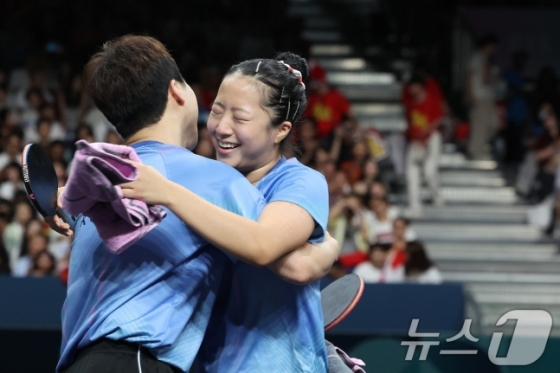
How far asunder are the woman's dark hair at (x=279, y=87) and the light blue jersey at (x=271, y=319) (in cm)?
18

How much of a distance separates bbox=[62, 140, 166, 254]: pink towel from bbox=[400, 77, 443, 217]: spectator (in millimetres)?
8190

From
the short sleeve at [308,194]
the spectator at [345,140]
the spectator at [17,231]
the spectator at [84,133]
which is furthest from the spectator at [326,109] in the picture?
the short sleeve at [308,194]

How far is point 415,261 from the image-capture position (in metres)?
8.12

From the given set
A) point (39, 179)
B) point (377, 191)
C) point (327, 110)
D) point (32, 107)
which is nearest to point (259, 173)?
point (39, 179)

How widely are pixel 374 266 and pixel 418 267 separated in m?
0.37

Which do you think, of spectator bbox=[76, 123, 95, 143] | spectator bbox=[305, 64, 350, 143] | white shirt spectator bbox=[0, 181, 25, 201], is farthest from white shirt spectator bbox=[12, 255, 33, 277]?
spectator bbox=[305, 64, 350, 143]

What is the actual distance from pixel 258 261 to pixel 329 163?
708 cm

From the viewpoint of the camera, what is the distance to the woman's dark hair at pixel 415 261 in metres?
8.10

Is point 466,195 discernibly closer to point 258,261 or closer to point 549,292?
point 549,292

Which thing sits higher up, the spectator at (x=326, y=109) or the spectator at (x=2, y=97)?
the spectator at (x=326, y=109)

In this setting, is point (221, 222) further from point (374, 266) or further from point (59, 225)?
point (374, 266)

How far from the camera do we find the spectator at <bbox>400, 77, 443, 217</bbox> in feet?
33.6

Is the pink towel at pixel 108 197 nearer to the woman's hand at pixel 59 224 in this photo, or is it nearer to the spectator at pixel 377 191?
the woman's hand at pixel 59 224

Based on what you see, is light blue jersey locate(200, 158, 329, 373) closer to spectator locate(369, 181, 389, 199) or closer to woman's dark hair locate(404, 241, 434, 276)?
woman's dark hair locate(404, 241, 434, 276)
